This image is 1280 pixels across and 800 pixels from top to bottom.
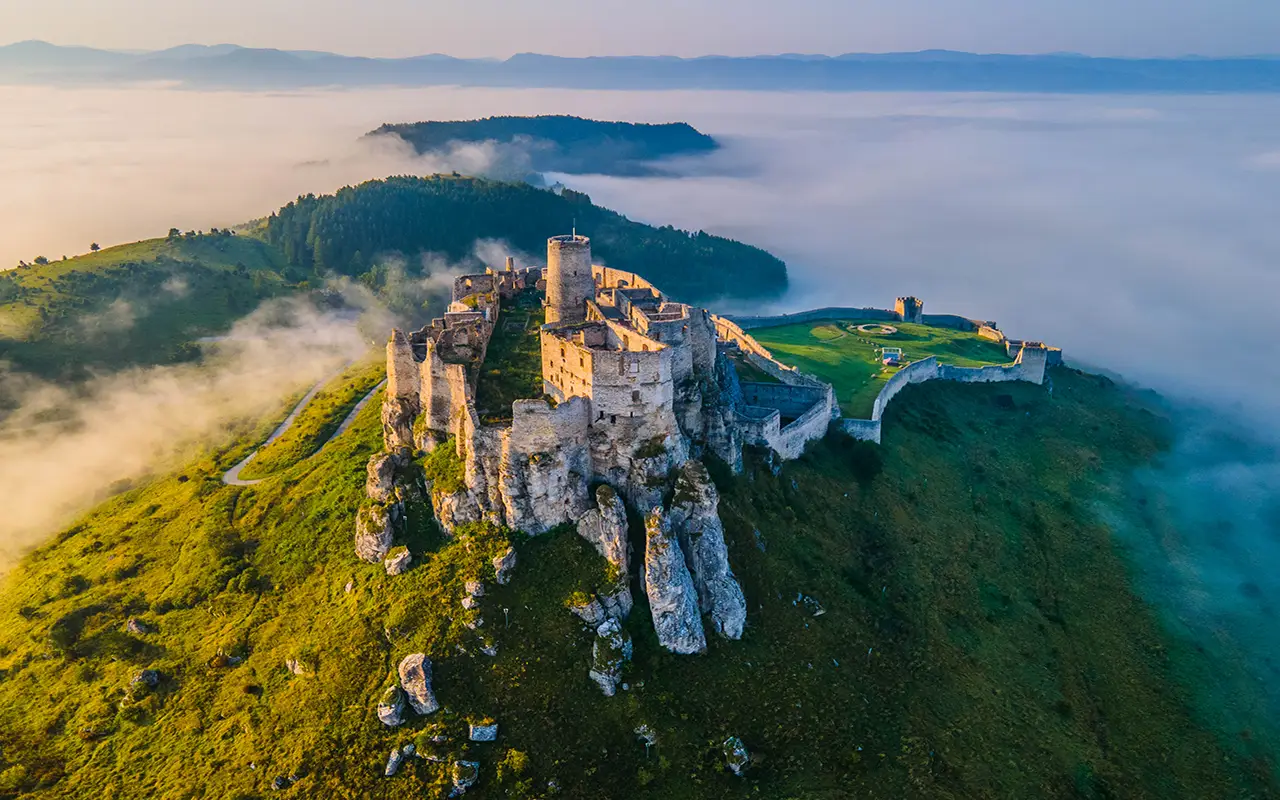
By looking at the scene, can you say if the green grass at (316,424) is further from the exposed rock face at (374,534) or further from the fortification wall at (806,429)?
the fortification wall at (806,429)

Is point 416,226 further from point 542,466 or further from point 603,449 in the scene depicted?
point 542,466

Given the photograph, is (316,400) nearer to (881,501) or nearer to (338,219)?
(881,501)

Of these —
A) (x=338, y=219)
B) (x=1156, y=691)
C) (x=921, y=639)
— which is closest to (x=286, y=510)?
(x=921, y=639)

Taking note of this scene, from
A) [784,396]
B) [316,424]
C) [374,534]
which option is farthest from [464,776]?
[316,424]

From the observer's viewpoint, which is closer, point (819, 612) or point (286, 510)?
point (819, 612)

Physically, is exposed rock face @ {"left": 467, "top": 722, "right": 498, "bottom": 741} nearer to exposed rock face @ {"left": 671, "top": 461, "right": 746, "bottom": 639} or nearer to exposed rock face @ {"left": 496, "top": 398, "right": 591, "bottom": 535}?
exposed rock face @ {"left": 496, "top": 398, "right": 591, "bottom": 535}

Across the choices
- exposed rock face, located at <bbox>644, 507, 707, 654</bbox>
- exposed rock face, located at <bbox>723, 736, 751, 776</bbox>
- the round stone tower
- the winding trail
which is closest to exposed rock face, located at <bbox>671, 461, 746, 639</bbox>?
exposed rock face, located at <bbox>644, 507, 707, 654</bbox>
